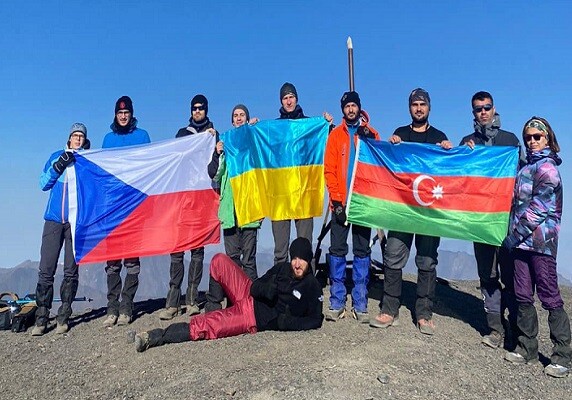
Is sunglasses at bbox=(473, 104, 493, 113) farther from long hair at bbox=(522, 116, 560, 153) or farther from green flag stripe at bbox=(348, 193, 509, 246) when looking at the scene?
green flag stripe at bbox=(348, 193, 509, 246)

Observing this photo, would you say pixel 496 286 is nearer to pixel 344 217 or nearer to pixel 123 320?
pixel 344 217

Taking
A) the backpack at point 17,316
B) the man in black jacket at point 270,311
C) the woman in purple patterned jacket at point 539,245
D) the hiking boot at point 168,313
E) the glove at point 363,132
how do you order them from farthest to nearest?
the backpack at point 17,316, the hiking boot at point 168,313, the glove at point 363,132, the man in black jacket at point 270,311, the woman in purple patterned jacket at point 539,245

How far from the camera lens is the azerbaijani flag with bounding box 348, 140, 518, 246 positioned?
7652mm

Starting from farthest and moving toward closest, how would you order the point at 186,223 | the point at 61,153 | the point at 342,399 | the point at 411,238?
the point at 186,223, the point at 61,153, the point at 411,238, the point at 342,399

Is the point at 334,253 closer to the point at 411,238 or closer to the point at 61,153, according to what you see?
the point at 411,238

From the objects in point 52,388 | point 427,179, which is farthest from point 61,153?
point 427,179

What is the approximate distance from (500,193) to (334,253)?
9.25 ft

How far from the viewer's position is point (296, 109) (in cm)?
920

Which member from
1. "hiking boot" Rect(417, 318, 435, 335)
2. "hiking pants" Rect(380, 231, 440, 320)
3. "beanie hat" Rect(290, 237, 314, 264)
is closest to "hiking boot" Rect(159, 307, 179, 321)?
"beanie hat" Rect(290, 237, 314, 264)

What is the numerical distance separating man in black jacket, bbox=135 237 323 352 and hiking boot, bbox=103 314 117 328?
7.04 feet

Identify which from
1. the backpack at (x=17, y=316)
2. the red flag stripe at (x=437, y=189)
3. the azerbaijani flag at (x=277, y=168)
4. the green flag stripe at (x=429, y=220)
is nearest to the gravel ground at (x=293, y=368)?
the backpack at (x=17, y=316)

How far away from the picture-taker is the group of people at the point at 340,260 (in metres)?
6.52

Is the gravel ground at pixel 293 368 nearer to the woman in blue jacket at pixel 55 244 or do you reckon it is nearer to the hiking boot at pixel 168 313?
the woman in blue jacket at pixel 55 244

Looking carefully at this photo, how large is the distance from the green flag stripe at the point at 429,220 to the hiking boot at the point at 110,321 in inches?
188
